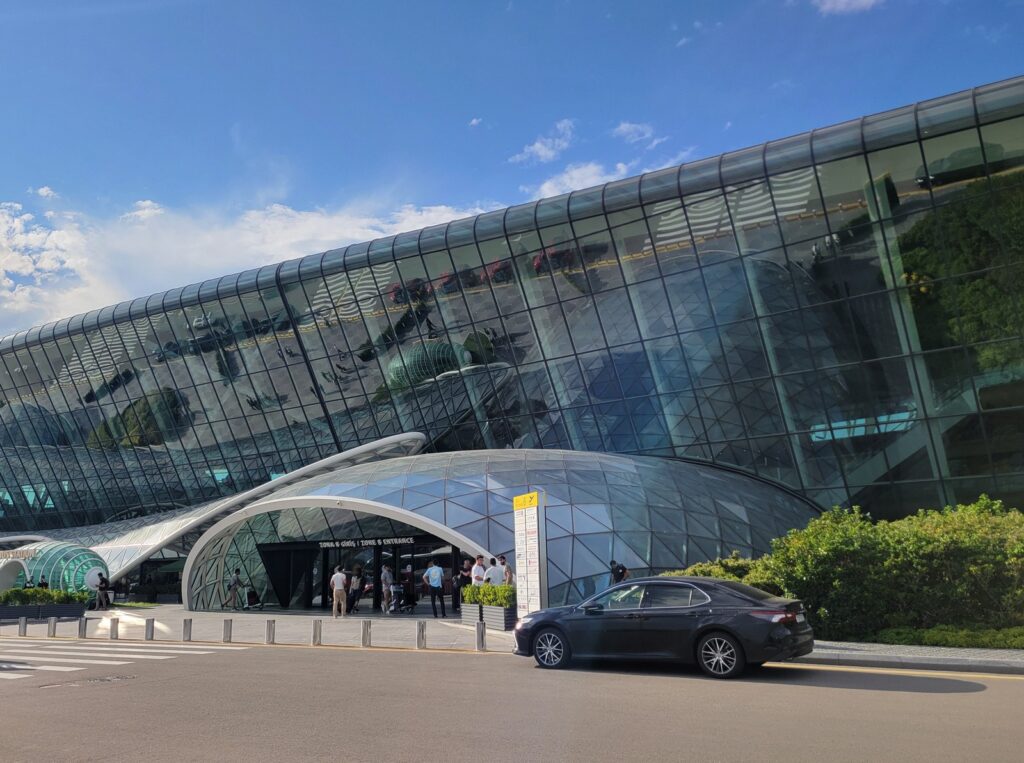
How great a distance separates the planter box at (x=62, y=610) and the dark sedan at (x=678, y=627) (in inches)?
889

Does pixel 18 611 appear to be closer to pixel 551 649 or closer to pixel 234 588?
pixel 234 588

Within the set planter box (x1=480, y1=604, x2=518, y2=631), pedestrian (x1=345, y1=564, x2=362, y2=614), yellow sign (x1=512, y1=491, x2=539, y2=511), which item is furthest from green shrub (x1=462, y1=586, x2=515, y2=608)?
pedestrian (x1=345, y1=564, x2=362, y2=614)

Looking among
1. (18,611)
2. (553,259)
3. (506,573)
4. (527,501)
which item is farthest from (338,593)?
(553,259)

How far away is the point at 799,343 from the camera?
27797 millimetres

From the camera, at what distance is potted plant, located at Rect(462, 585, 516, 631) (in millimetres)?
18969

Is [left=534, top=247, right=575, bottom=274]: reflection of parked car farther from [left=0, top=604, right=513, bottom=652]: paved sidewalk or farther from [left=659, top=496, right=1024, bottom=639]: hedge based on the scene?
[left=659, top=496, right=1024, bottom=639]: hedge

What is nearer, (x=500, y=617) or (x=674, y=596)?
(x=674, y=596)

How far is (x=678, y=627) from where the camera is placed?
11.4 metres

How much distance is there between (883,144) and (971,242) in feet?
12.5

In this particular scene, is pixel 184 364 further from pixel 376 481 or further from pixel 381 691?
pixel 381 691

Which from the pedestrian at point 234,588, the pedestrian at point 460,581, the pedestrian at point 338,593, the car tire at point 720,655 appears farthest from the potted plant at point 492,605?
the pedestrian at point 234,588

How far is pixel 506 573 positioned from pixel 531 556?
3.18 metres

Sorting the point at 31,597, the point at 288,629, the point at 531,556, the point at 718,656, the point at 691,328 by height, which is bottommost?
the point at 718,656

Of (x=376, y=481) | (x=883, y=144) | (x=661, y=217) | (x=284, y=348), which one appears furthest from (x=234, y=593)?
(x=883, y=144)
